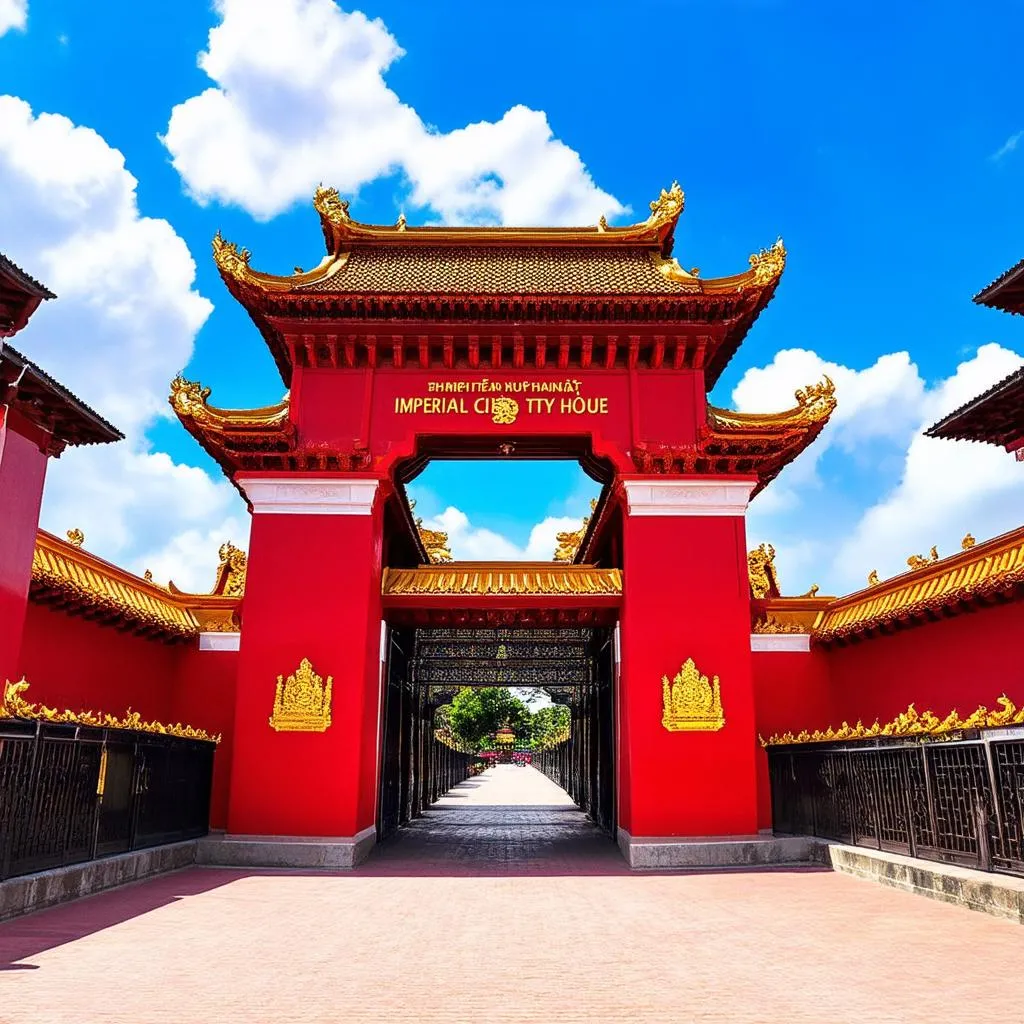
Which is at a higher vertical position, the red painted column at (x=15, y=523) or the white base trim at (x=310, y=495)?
the white base trim at (x=310, y=495)

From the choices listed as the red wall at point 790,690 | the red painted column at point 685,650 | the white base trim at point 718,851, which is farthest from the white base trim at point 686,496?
the white base trim at point 718,851

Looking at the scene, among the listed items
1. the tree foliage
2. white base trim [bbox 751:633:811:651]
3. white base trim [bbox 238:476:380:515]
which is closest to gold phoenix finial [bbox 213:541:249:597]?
white base trim [bbox 238:476:380:515]

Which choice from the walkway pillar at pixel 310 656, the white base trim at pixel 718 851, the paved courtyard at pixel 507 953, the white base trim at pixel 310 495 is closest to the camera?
the paved courtyard at pixel 507 953

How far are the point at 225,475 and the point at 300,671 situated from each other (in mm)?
4116

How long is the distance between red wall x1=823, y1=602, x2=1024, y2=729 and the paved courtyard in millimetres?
3648

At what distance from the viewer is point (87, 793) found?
10070mm

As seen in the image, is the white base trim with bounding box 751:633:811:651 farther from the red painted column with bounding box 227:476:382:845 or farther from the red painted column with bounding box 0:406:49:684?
the red painted column with bounding box 0:406:49:684

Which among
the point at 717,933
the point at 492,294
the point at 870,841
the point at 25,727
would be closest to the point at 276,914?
the point at 25,727

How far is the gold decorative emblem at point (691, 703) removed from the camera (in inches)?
535

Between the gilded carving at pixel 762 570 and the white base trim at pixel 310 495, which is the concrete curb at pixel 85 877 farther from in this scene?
the gilded carving at pixel 762 570

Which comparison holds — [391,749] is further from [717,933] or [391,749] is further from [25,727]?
[717,933]

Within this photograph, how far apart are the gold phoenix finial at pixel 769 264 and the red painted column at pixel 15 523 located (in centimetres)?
1195

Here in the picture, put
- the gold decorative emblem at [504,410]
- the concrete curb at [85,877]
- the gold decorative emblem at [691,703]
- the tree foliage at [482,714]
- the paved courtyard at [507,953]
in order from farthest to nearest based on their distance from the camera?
1. the tree foliage at [482,714]
2. the gold decorative emblem at [504,410]
3. the gold decorative emblem at [691,703]
4. the concrete curb at [85,877]
5. the paved courtyard at [507,953]

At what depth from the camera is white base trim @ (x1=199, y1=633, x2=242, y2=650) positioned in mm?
16078
